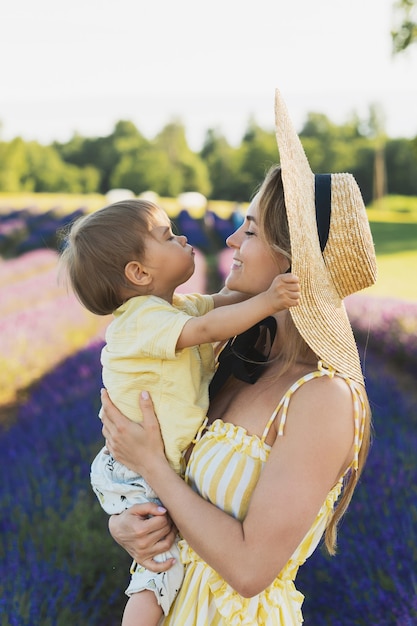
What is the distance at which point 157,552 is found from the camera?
1.85 m

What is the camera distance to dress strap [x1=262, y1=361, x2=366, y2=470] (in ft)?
5.50

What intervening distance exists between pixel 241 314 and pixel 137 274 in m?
0.43

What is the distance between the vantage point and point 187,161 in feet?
226

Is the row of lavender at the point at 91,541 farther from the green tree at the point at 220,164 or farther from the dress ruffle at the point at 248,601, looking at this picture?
the green tree at the point at 220,164

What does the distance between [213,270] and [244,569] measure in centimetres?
1436

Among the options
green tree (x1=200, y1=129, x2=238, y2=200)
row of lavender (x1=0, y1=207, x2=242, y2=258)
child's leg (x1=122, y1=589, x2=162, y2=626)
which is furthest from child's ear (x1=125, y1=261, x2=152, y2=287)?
green tree (x1=200, y1=129, x2=238, y2=200)

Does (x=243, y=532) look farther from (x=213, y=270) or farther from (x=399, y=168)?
(x=399, y=168)

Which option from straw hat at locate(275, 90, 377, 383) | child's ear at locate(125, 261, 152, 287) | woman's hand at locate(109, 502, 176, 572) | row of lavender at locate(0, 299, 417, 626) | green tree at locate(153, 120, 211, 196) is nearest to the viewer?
straw hat at locate(275, 90, 377, 383)

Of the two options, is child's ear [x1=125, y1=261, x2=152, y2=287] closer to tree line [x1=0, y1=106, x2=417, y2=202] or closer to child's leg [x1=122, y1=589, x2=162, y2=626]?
child's leg [x1=122, y1=589, x2=162, y2=626]

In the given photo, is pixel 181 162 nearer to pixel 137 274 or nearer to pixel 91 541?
pixel 91 541

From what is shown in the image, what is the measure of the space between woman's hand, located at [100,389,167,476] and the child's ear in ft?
1.10

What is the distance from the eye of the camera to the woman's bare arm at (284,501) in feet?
5.25

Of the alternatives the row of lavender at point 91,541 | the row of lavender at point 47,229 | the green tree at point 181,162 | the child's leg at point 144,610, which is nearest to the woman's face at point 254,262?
the child's leg at point 144,610

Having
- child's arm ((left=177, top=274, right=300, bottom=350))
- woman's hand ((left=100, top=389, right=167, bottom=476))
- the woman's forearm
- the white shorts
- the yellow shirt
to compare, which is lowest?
the white shorts
